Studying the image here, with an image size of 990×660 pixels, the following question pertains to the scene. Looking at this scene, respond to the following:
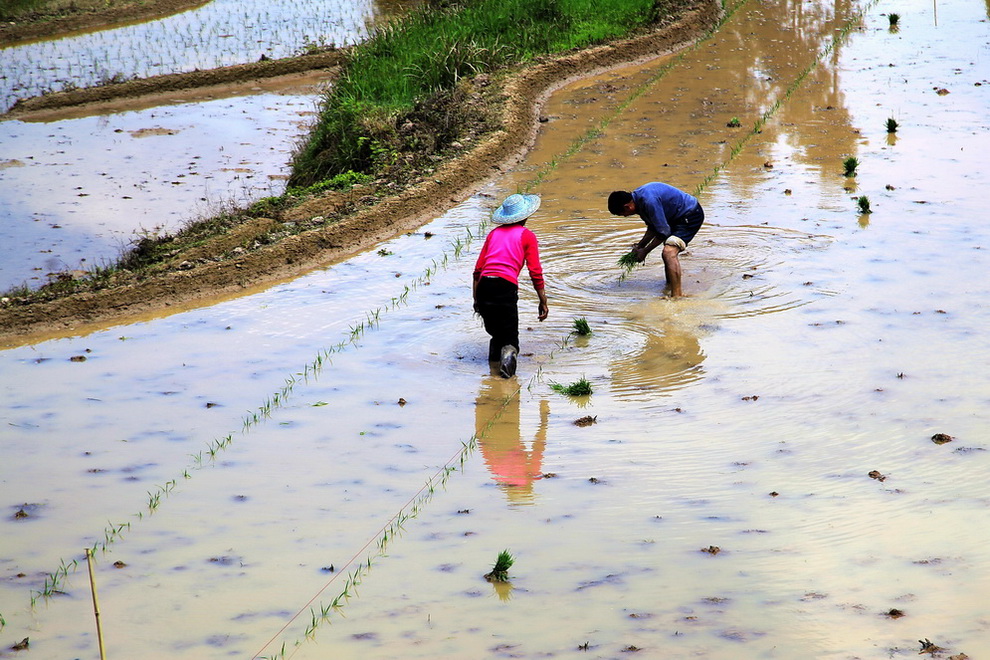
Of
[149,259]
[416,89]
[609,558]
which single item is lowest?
[609,558]

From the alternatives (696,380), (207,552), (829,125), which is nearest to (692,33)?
(829,125)

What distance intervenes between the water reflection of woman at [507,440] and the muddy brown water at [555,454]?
0.02 metres

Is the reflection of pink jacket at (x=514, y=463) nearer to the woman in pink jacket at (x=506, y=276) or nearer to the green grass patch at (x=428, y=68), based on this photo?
the woman in pink jacket at (x=506, y=276)

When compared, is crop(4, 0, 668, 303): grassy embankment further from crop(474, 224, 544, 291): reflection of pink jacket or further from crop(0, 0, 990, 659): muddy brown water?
crop(474, 224, 544, 291): reflection of pink jacket

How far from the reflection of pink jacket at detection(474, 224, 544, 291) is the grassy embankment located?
3.52 meters

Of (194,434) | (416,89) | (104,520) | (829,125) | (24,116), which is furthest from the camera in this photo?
(24,116)

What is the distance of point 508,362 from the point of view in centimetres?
675

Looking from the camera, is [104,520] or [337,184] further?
[337,184]

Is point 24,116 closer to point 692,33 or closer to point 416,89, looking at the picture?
point 416,89

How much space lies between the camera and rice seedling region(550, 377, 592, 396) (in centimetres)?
638

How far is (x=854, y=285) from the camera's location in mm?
7957

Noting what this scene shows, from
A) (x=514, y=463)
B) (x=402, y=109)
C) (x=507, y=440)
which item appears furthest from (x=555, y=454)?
(x=402, y=109)

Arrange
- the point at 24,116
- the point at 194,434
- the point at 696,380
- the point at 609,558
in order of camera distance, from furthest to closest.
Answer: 1. the point at 24,116
2. the point at 696,380
3. the point at 194,434
4. the point at 609,558

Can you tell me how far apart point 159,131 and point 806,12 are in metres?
12.3
